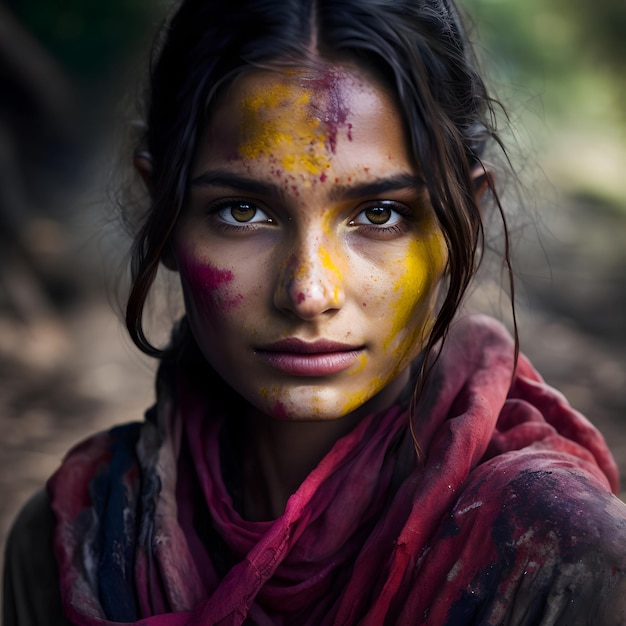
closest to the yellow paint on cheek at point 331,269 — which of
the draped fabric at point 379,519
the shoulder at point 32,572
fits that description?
the draped fabric at point 379,519

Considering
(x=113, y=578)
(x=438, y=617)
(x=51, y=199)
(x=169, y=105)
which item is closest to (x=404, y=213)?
(x=169, y=105)

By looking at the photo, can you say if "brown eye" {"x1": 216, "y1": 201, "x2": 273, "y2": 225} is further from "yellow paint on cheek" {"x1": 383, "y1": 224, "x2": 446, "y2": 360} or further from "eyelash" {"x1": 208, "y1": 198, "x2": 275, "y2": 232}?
"yellow paint on cheek" {"x1": 383, "y1": 224, "x2": 446, "y2": 360}

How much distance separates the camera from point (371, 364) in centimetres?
144

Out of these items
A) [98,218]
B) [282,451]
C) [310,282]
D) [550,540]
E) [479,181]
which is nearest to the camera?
[550,540]

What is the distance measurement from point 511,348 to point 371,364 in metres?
0.34

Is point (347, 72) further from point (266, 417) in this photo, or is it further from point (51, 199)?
point (51, 199)

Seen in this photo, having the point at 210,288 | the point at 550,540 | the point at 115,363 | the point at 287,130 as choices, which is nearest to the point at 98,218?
the point at 115,363

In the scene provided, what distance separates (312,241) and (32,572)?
104 centimetres

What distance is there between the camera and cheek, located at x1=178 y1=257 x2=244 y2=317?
1.43 m

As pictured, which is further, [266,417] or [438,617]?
[266,417]

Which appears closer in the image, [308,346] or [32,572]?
[308,346]

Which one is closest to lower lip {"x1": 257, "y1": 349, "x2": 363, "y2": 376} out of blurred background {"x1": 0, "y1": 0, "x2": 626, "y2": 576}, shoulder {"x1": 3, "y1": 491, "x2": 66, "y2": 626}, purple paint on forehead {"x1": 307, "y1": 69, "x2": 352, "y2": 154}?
purple paint on forehead {"x1": 307, "y1": 69, "x2": 352, "y2": 154}

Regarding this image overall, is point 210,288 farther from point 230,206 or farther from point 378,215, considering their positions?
point 378,215

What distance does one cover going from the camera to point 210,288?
146 centimetres
